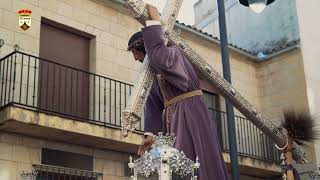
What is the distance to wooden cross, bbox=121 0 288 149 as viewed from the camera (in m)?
3.70

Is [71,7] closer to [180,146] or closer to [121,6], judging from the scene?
[121,6]

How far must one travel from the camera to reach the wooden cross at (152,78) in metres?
3.70

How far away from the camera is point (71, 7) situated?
12.0m

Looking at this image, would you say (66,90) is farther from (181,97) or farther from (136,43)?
(181,97)

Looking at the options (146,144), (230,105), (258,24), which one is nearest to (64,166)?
(230,105)

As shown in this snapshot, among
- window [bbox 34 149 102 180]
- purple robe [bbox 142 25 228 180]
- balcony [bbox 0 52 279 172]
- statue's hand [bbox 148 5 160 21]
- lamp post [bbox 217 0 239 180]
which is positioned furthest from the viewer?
window [bbox 34 149 102 180]

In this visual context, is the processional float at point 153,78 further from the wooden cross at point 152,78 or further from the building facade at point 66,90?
the building facade at point 66,90

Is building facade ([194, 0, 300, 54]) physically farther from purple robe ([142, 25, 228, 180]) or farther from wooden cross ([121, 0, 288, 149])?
purple robe ([142, 25, 228, 180])

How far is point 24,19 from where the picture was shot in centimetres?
1076

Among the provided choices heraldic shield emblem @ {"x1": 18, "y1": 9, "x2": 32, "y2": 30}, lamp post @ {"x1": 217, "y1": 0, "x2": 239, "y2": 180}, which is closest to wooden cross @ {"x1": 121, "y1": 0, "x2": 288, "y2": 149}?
lamp post @ {"x1": 217, "y1": 0, "x2": 239, "y2": 180}

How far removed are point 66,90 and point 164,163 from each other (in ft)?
28.1

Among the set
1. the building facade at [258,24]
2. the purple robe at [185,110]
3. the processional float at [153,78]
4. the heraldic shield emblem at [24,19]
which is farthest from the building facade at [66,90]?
the purple robe at [185,110]

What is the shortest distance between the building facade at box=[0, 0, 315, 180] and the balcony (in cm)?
2

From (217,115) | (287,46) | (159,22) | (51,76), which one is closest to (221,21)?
(51,76)
